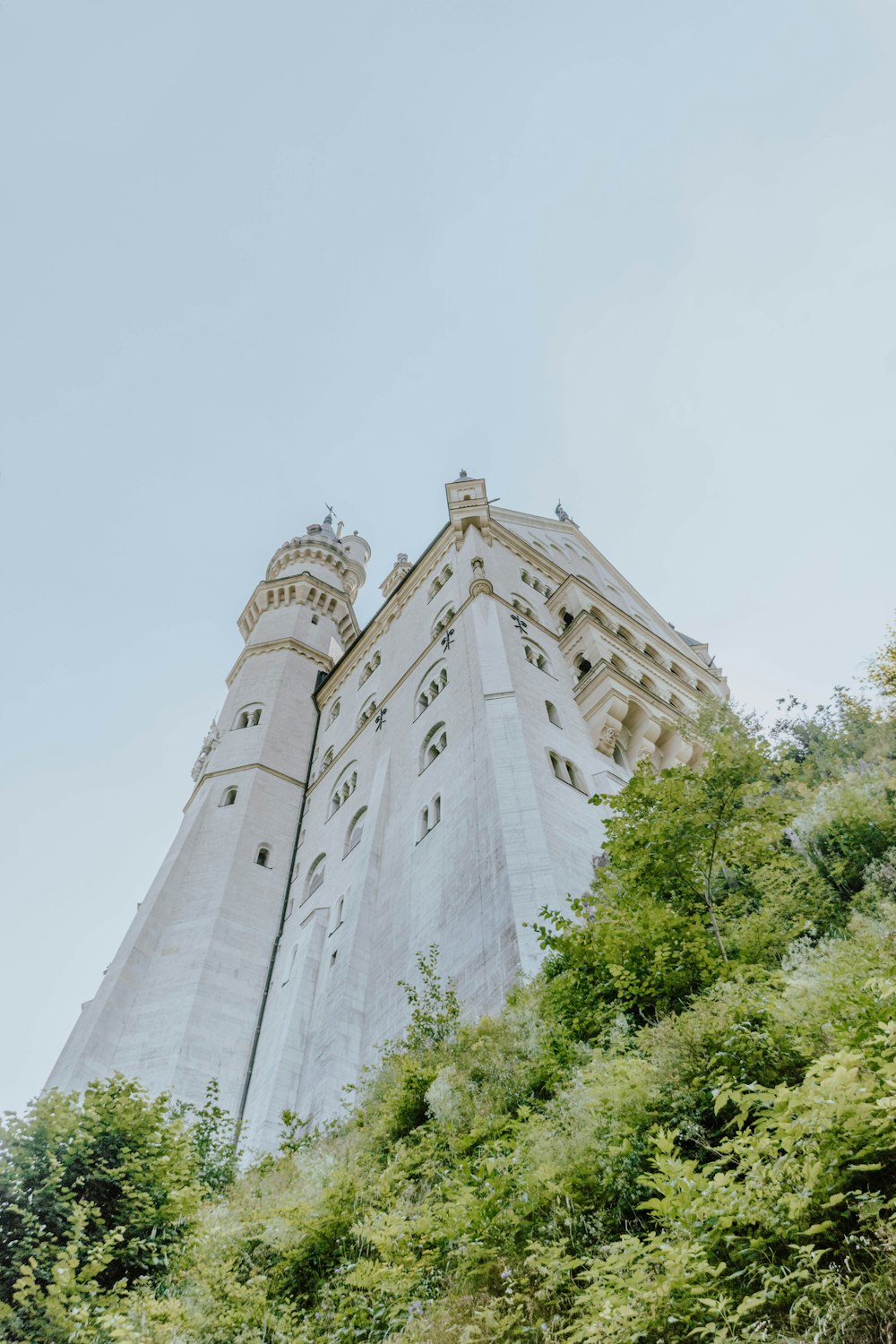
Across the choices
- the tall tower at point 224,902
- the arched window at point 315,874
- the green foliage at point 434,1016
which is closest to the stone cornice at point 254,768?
the tall tower at point 224,902

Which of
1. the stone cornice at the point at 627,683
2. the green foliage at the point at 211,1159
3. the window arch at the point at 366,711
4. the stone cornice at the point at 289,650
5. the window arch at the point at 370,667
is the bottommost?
the green foliage at the point at 211,1159

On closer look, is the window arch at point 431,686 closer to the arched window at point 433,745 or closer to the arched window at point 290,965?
the arched window at point 433,745

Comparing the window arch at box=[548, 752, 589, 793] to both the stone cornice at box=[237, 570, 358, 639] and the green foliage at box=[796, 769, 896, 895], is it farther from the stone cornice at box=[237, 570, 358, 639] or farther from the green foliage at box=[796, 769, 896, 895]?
the stone cornice at box=[237, 570, 358, 639]

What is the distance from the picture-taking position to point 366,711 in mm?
31625

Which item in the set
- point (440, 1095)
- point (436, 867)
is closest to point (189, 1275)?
point (440, 1095)

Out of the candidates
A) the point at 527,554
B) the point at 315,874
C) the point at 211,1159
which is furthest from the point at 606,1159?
the point at 527,554

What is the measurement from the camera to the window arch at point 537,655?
2523 centimetres

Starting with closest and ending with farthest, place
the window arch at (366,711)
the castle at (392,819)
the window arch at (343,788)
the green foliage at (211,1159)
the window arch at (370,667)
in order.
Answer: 1. the green foliage at (211,1159)
2. the castle at (392,819)
3. the window arch at (343,788)
4. the window arch at (366,711)
5. the window arch at (370,667)

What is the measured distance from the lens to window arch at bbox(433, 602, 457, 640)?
2819cm

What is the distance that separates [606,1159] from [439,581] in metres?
26.2

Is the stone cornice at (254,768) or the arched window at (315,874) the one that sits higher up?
the stone cornice at (254,768)

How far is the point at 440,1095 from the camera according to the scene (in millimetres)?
10195

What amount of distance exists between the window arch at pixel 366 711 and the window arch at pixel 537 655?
7.13m

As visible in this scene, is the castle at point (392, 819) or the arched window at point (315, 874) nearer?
the castle at point (392, 819)
